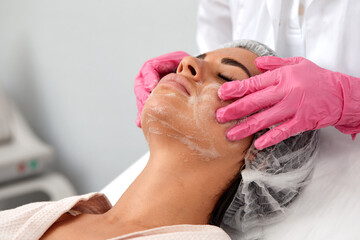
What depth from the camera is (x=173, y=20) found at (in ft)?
6.07

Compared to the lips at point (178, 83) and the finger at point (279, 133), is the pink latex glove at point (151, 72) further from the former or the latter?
the finger at point (279, 133)

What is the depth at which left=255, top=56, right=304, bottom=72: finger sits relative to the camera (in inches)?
42.3

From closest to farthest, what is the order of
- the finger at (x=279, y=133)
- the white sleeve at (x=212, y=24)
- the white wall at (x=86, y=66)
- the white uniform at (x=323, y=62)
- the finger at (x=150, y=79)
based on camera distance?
the finger at (x=279, y=133), the white uniform at (x=323, y=62), the finger at (x=150, y=79), the white sleeve at (x=212, y=24), the white wall at (x=86, y=66)

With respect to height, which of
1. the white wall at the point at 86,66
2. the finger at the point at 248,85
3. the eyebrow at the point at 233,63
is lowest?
the white wall at the point at 86,66

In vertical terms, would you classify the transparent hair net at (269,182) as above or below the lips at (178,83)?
below

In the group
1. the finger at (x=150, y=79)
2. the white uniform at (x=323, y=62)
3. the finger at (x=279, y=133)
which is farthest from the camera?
the finger at (x=150, y=79)

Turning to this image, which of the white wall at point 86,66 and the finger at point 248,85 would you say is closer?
the finger at point 248,85

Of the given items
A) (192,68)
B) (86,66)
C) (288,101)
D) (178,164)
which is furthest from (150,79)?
(86,66)

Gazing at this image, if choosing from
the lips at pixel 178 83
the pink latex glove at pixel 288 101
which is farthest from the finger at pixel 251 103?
the lips at pixel 178 83

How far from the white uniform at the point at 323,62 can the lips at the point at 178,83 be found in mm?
414

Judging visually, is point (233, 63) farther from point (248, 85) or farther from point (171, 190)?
point (171, 190)

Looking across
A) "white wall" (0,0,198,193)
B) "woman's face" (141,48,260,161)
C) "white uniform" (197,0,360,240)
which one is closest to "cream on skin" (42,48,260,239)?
"woman's face" (141,48,260,161)

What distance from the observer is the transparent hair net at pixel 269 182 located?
3.48ft

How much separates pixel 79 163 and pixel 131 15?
1006 millimetres
